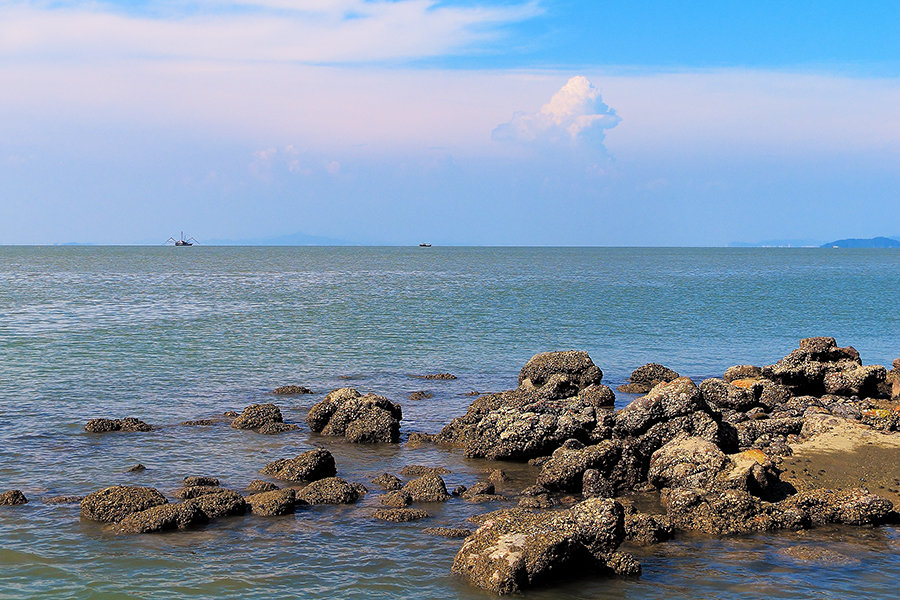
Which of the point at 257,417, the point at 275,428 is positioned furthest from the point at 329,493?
the point at 257,417

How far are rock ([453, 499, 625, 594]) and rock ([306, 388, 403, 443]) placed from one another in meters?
11.1

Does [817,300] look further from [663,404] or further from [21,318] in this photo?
[21,318]

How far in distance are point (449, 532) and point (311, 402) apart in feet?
55.8

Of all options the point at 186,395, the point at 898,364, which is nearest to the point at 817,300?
the point at 898,364

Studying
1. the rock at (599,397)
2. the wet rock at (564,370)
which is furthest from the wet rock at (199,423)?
the rock at (599,397)

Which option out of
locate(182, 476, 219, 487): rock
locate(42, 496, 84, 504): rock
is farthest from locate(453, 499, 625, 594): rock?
locate(42, 496, 84, 504): rock

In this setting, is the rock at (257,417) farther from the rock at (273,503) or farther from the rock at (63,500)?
the rock at (273,503)

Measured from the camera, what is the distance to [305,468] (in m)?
23.1

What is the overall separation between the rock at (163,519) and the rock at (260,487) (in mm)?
2474

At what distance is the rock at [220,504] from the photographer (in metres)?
19.4

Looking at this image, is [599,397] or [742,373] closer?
[599,397]

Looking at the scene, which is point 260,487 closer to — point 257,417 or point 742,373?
point 257,417

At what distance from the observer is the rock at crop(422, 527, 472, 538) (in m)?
18.5

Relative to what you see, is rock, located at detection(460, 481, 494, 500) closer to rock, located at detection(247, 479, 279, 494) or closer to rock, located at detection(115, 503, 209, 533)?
rock, located at detection(247, 479, 279, 494)
